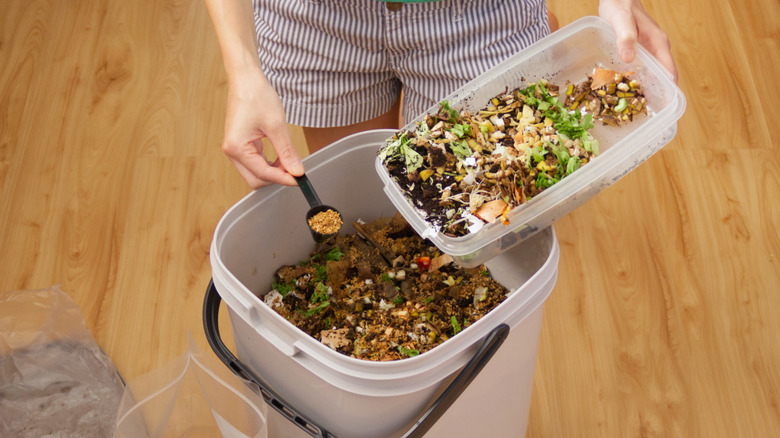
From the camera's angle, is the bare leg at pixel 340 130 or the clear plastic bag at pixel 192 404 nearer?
the clear plastic bag at pixel 192 404

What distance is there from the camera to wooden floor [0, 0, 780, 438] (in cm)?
134

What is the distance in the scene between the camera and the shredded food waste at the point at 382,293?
0.84 metres

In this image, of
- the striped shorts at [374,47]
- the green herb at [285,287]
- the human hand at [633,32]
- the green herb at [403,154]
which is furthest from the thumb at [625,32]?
the green herb at [285,287]

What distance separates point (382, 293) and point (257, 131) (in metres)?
0.24

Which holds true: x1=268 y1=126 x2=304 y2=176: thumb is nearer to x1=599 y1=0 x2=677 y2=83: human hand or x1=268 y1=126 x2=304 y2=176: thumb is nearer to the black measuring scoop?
the black measuring scoop

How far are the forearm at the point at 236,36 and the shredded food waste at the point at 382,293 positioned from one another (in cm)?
24

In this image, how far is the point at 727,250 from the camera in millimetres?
1512

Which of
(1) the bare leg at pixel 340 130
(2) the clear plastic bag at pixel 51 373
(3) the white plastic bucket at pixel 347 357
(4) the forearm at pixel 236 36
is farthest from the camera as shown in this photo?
(2) the clear plastic bag at pixel 51 373

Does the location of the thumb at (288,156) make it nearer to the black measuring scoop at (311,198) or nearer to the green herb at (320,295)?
the black measuring scoop at (311,198)

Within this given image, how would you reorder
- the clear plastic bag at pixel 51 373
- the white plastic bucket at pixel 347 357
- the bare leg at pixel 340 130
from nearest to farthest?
the white plastic bucket at pixel 347 357, the bare leg at pixel 340 130, the clear plastic bag at pixel 51 373

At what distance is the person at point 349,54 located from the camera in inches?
32.5

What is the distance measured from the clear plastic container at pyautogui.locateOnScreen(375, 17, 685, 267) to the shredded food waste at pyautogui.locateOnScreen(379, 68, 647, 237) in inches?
0.5

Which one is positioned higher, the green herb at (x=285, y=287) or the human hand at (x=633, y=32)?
the human hand at (x=633, y=32)

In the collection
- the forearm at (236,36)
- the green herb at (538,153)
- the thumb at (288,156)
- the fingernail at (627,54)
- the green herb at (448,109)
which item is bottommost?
the green herb at (538,153)
